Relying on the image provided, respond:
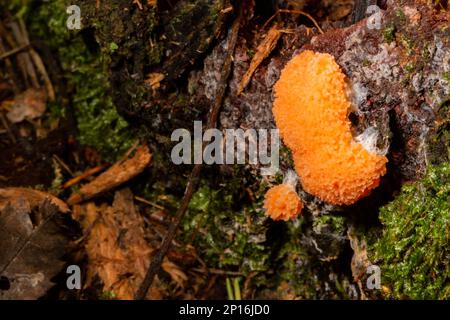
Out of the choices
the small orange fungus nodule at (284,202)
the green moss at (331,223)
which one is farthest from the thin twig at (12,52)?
the green moss at (331,223)

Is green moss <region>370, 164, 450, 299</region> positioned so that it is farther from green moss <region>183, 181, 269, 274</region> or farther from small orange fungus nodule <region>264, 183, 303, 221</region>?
green moss <region>183, 181, 269, 274</region>

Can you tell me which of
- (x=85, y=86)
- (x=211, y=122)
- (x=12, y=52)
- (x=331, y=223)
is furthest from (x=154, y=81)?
(x=12, y=52)

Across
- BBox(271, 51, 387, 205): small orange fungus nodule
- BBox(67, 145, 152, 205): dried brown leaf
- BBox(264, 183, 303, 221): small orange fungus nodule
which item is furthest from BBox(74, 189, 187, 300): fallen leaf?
BBox(271, 51, 387, 205): small orange fungus nodule

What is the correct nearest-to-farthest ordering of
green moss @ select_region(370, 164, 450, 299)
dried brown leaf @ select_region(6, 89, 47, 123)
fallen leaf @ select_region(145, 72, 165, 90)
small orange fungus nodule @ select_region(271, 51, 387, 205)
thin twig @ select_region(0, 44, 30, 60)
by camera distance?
small orange fungus nodule @ select_region(271, 51, 387, 205) < green moss @ select_region(370, 164, 450, 299) < fallen leaf @ select_region(145, 72, 165, 90) < dried brown leaf @ select_region(6, 89, 47, 123) < thin twig @ select_region(0, 44, 30, 60)

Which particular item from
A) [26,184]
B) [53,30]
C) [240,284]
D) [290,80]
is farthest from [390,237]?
[53,30]

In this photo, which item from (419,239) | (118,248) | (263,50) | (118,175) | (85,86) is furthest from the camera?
(85,86)

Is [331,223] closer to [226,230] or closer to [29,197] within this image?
[226,230]
